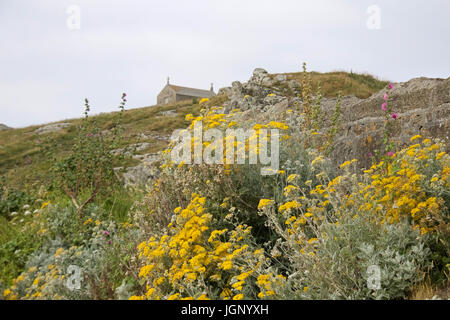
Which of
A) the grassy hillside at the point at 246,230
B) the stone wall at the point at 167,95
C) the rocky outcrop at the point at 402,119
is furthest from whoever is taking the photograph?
the stone wall at the point at 167,95

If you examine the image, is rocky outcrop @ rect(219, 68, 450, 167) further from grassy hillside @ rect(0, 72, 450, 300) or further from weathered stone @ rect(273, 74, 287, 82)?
weathered stone @ rect(273, 74, 287, 82)

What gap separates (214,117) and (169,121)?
1642cm

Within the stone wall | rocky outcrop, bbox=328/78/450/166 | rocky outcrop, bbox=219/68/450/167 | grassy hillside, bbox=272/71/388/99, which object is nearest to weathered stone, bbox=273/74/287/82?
grassy hillside, bbox=272/71/388/99

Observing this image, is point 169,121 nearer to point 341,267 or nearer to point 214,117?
point 214,117

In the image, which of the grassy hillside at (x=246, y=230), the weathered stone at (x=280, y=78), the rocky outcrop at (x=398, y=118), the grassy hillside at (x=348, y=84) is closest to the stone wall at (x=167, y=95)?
the grassy hillside at (x=348, y=84)

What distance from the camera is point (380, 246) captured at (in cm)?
299

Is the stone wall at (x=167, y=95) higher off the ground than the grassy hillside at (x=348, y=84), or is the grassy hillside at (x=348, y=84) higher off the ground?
the stone wall at (x=167, y=95)

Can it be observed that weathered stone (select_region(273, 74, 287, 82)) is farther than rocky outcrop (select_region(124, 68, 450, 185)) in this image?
A: Yes

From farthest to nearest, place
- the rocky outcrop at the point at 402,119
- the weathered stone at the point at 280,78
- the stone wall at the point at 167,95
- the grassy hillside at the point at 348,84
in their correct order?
the stone wall at the point at 167,95, the grassy hillside at the point at 348,84, the weathered stone at the point at 280,78, the rocky outcrop at the point at 402,119

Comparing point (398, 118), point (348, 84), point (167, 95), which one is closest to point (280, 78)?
Answer: point (348, 84)

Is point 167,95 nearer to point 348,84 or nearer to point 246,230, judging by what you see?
point 348,84

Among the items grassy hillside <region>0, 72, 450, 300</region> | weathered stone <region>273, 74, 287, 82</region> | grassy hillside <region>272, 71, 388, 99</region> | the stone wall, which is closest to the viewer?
grassy hillside <region>0, 72, 450, 300</region>

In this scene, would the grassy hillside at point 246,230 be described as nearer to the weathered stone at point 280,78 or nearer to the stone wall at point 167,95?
the weathered stone at point 280,78
